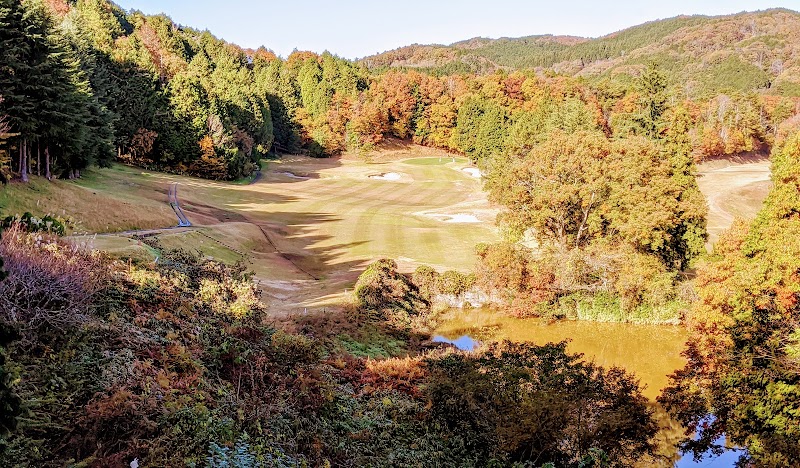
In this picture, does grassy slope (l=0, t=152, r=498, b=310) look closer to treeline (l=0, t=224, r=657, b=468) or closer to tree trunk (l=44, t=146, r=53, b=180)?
tree trunk (l=44, t=146, r=53, b=180)

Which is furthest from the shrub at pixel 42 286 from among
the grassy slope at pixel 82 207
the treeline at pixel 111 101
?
the grassy slope at pixel 82 207

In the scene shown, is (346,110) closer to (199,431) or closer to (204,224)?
(204,224)

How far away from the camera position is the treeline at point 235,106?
32.7 meters

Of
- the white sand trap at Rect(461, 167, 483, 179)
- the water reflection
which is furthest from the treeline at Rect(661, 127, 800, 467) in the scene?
the white sand trap at Rect(461, 167, 483, 179)

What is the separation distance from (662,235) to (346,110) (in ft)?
289

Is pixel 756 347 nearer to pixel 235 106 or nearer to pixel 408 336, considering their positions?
pixel 408 336

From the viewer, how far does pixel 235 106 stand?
8050 centimetres

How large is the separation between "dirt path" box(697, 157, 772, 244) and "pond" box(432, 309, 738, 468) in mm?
21674

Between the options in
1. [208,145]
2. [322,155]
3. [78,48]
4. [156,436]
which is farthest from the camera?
[322,155]

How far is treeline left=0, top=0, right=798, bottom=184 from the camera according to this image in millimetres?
32656

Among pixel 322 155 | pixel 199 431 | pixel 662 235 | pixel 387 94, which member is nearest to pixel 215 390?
pixel 199 431

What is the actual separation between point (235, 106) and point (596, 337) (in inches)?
2785

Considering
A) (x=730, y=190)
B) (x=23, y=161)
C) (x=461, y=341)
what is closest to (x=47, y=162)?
(x=23, y=161)

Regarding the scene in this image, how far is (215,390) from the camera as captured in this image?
38.2ft
